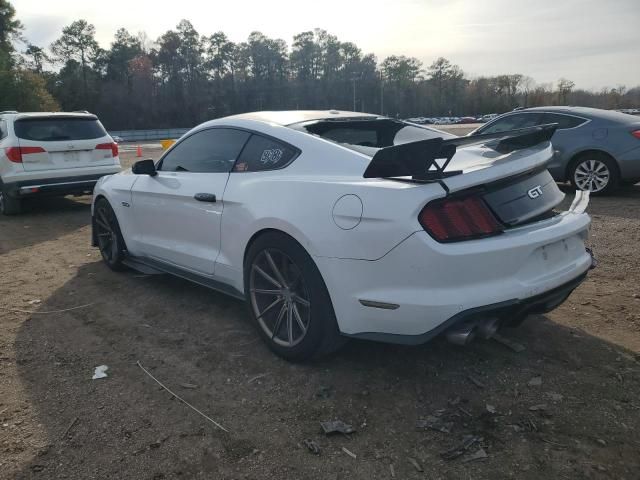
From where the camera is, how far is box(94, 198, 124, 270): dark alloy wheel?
525cm

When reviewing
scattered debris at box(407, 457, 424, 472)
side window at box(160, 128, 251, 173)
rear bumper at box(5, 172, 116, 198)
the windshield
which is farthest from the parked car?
scattered debris at box(407, 457, 424, 472)

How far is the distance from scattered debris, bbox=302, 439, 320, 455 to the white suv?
7.57 m

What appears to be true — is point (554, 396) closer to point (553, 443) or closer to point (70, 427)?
point (553, 443)

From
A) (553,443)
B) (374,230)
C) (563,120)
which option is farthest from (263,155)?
(563,120)

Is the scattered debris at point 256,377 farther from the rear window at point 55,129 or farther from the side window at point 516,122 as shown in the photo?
the rear window at point 55,129

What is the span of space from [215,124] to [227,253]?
1151mm

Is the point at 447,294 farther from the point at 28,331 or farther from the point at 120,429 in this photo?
the point at 28,331

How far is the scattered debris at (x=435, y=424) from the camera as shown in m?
2.61

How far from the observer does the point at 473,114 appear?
106 metres

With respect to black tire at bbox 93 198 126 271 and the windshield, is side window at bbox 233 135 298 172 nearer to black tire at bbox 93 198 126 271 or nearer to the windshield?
the windshield

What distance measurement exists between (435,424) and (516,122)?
26.1 feet

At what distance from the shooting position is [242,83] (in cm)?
9919

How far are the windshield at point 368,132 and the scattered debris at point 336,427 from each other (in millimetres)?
1555

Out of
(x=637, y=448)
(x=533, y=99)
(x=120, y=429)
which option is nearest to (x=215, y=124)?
(x=120, y=429)
